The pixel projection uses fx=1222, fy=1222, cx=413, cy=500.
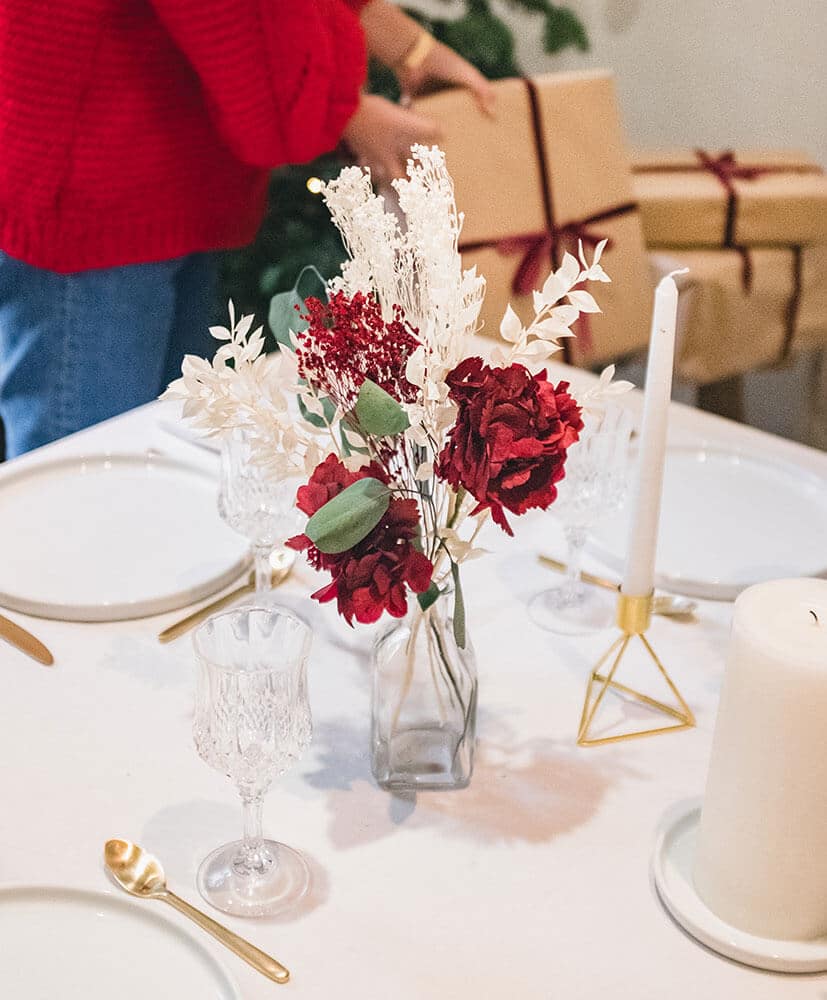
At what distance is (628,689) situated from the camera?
0.92 m

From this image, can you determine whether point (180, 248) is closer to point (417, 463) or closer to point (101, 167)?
point (101, 167)

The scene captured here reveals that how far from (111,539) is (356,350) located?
47 centimetres

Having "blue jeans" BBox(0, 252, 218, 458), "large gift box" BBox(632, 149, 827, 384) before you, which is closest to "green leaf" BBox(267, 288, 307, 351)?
"blue jeans" BBox(0, 252, 218, 458)

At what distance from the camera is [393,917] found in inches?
28.0

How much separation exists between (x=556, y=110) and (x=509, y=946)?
1455 millimetres

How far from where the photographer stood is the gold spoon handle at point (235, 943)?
0.66 metres

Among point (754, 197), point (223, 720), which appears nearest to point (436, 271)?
point (223, 720)

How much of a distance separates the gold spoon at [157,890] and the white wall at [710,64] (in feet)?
8.18

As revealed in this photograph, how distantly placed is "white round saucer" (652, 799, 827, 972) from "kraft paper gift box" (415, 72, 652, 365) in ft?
3.83

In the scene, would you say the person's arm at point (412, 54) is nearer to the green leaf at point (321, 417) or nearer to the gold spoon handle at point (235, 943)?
the green leaf at point (321, 417)

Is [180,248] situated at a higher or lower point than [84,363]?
higher

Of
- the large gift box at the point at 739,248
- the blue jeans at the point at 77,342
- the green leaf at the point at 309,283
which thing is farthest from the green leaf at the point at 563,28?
the green leaf at the point at 309,283

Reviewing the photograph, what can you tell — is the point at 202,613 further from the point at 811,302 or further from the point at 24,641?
the point at 811,302

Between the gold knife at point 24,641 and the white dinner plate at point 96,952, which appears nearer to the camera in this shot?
the white dinner plate at point 96,952
